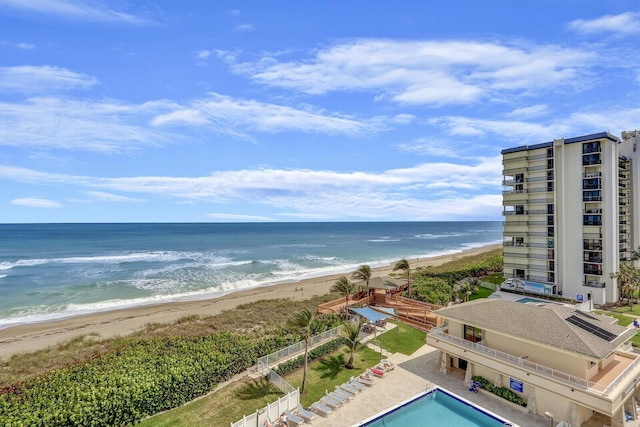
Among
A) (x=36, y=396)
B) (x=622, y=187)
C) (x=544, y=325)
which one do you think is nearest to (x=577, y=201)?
(x=622, y=187)

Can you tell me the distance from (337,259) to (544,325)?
225 ft

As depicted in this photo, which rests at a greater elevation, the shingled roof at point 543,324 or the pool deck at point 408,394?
the shingled roof at point 543,324

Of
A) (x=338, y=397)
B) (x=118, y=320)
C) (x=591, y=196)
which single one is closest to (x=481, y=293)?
(x=591, y=196)

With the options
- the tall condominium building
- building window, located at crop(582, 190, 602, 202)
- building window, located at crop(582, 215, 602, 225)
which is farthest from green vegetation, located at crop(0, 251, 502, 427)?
building window, located at crop(582, 190, 602, 202)

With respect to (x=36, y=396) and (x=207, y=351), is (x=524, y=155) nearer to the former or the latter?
(x=207, y=351)

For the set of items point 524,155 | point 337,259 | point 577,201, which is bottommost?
point 337,259

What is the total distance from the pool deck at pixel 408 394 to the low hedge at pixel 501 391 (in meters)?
0.39

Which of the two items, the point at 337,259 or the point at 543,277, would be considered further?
the point at 337,259

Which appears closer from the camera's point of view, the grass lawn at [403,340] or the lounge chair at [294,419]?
the lounge chair at [294,419]

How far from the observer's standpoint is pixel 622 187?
1800 inches

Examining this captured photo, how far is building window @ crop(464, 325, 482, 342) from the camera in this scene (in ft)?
69.6

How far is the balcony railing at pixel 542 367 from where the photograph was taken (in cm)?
1603

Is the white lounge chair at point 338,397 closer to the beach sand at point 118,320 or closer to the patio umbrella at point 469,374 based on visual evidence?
the patio umbrella at point 469,374

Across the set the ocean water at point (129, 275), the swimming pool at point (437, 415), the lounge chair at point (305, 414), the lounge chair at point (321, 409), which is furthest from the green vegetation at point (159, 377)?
the ocean water at point (129, 275)
